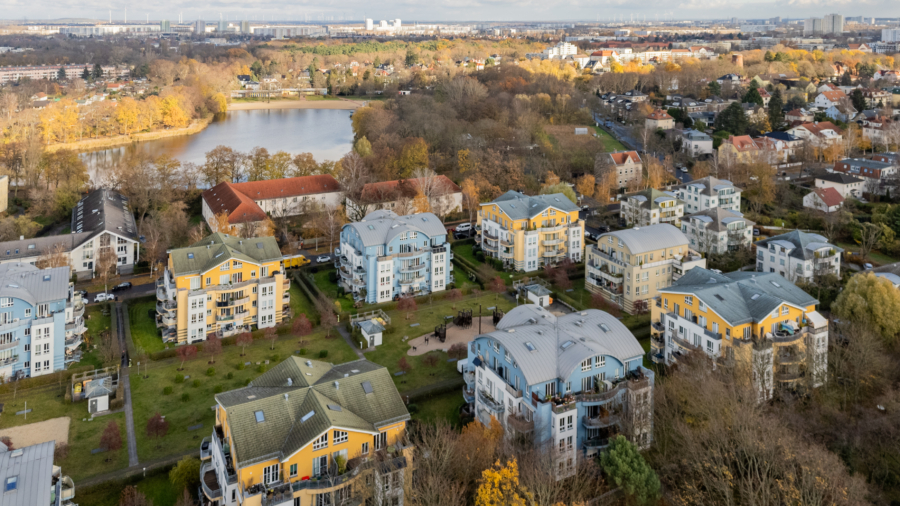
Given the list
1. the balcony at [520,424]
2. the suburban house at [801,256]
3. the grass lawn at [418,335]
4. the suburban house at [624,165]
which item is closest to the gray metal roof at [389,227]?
the grass lawn at [418,335]

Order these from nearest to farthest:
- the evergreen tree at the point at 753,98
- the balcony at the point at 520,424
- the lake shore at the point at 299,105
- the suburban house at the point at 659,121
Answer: the balcony at the point at 520,424
the suburban house at the point at 659,121
the evergreen tree at the point at 753,98
the lake shore at the point at 299,105

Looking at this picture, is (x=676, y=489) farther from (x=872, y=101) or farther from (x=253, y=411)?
(x=872, y=101)

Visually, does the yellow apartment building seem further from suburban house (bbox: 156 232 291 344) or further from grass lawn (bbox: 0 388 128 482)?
grass lawn (bbox: 0 388 128 482)

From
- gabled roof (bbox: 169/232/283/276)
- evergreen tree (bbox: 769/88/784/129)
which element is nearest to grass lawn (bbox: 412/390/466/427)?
gabled roof (bbox: 169/232/283/276)

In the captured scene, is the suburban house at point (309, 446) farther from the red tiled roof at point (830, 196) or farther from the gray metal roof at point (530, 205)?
the red tiled roof at point (830, 196)

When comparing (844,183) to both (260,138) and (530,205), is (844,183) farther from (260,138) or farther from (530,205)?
(260,138)

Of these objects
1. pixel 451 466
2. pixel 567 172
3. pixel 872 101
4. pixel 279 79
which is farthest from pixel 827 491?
pixel 279 79
